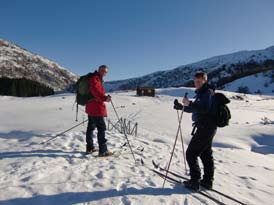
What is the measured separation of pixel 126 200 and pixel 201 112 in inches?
85.1

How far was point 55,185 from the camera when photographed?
5738mm

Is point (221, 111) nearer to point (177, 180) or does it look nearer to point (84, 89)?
point (177, 180)

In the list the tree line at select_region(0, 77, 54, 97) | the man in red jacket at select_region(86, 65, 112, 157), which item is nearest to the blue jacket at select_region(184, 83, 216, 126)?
the man in red jacket at select_region(86, 65, 112, 157)

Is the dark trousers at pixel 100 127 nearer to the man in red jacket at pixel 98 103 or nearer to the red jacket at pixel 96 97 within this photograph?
the man in red jacket at pixel 98 103

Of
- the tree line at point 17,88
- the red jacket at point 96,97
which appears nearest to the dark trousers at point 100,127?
the red jacket at point 96,97

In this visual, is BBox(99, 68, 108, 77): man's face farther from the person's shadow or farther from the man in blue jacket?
the person's shadow

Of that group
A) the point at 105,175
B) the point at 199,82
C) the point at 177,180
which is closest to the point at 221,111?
the point at 199,82

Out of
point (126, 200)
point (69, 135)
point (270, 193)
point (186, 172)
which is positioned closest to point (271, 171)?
point (270, 193)

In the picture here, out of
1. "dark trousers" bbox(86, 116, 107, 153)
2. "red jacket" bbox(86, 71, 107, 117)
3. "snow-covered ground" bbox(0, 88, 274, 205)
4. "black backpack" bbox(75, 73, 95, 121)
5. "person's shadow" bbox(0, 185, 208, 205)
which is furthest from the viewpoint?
"dark trousers" bbox(86, 116, 107, 153)

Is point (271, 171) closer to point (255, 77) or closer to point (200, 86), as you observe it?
point (200, 86)

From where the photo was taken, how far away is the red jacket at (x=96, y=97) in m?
7.51

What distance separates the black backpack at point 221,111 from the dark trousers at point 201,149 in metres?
0.23

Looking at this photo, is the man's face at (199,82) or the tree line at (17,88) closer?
the man's face at (199,82)

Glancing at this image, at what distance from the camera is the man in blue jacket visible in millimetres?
5575
